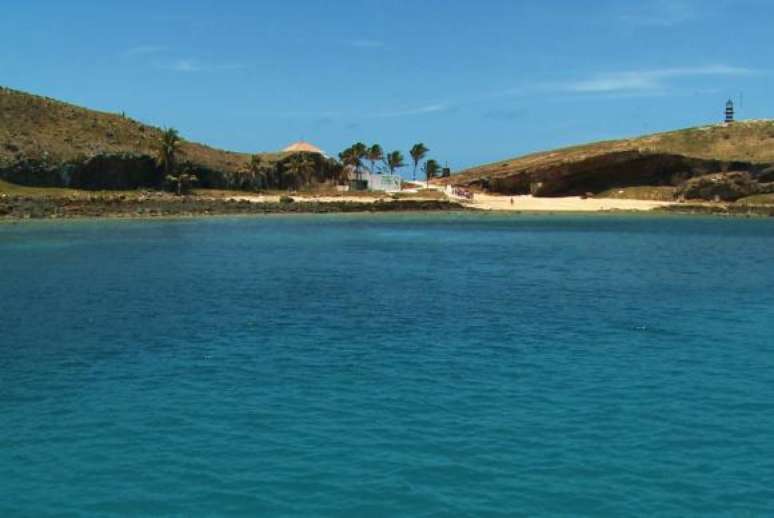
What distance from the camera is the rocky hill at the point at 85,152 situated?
10000 centimetres

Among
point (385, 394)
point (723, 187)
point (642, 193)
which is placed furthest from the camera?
point (642, 193)

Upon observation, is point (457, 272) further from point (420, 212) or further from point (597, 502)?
point (420, 212)

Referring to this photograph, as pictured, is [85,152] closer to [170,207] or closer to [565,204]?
[170,207]

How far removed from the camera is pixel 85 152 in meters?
104

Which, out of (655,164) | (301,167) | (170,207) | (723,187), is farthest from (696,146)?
(170,207)

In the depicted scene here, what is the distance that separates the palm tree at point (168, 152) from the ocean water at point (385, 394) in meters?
67.0

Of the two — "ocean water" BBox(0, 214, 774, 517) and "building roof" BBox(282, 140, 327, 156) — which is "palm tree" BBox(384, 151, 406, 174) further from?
"ocean water" BBox(0, 214, 774, 517)

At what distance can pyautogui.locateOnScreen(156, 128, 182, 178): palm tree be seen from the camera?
110m

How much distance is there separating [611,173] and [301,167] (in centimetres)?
4900

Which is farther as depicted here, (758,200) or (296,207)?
(758,200)

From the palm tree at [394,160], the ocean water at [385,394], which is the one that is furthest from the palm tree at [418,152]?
the ocean water at [385,394]

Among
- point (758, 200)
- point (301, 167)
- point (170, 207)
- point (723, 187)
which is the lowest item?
point (170, 207)

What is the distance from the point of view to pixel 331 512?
43.4 ft

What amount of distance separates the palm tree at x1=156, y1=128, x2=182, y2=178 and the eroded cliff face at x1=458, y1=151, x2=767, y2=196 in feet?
174
